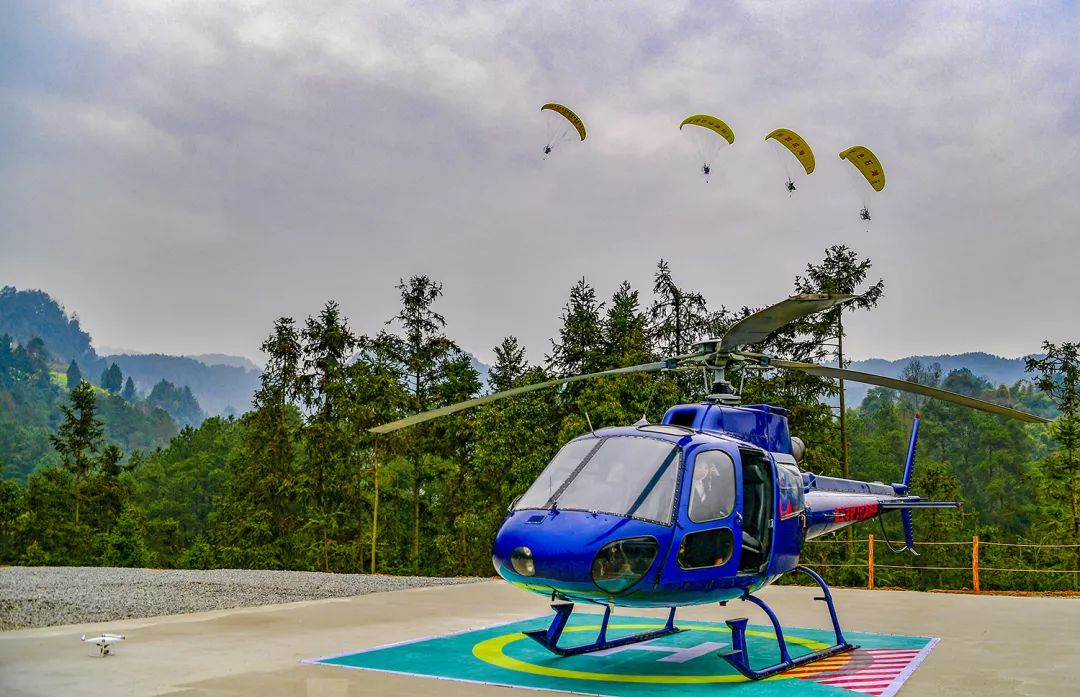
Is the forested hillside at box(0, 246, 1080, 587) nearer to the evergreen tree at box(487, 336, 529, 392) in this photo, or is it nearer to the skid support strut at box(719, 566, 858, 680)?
the evergreen tree at box(487, 336, 529, 392)

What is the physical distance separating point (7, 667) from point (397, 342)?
25.3 m

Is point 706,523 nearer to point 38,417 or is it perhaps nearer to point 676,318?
point 676,318

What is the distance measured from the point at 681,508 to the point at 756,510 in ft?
3.98

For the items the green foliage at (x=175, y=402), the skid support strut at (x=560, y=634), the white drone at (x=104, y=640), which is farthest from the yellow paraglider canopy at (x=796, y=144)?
the green foliage at (x=175, y=402)

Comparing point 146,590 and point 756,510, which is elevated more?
point 756,510

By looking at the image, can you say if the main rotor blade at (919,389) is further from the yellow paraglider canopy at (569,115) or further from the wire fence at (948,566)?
the wire fence at (948,566)

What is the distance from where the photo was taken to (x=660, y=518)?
638 cm

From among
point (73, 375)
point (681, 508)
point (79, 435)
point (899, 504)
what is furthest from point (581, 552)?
point (73, 375)

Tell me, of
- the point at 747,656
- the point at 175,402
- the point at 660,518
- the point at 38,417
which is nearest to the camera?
the point at 660,518

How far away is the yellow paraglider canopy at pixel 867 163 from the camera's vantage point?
47.7ft

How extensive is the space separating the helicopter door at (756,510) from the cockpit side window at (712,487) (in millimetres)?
269

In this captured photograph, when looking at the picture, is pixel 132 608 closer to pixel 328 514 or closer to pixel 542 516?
pixel 542 516

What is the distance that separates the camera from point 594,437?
23.6 feet

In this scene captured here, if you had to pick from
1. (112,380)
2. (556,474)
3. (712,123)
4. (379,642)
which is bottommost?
(379,642)
